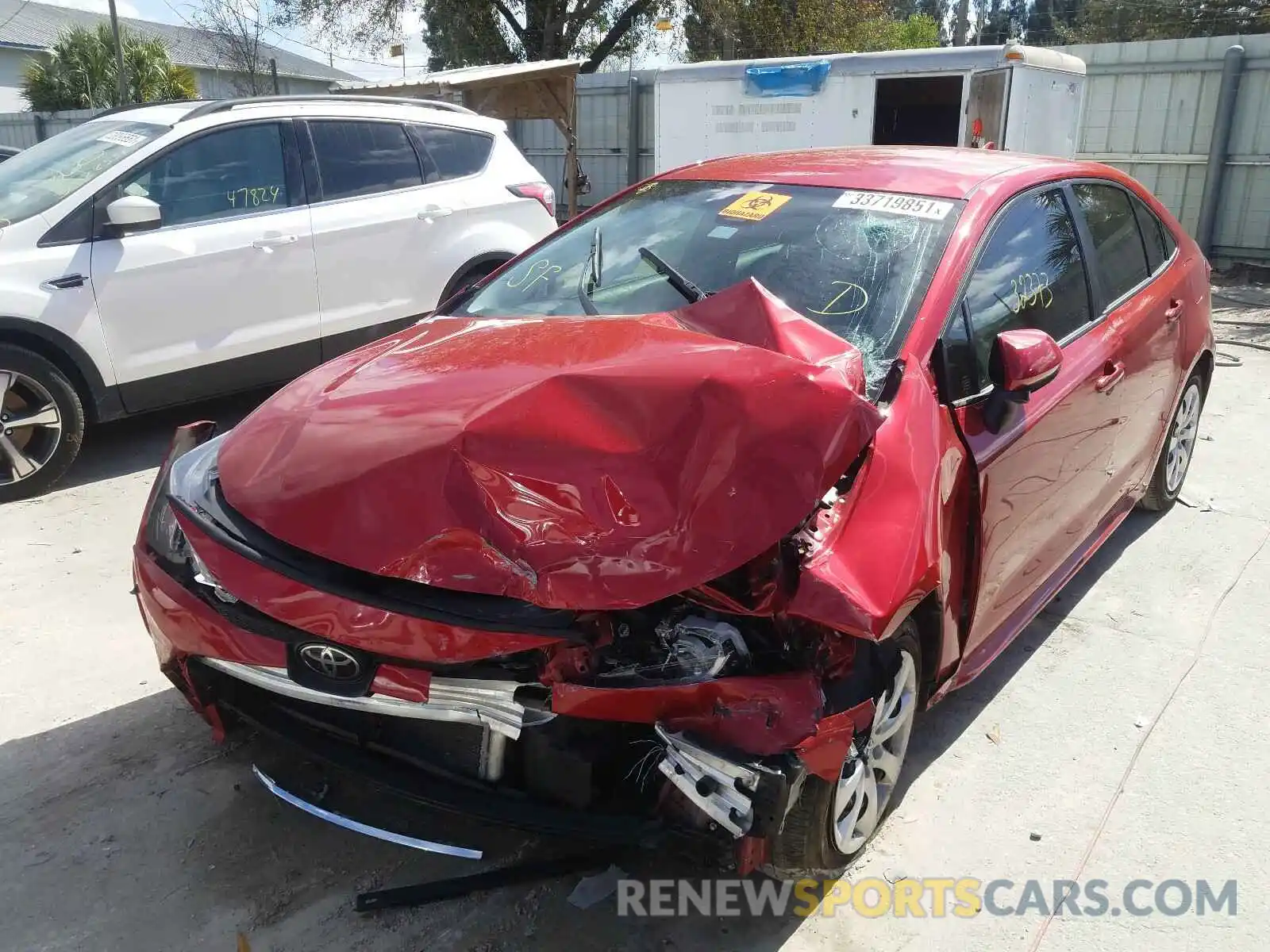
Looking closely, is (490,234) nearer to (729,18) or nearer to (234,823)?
(234,823)

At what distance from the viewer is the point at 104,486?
5125mm

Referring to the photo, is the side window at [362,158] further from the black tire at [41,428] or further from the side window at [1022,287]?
the side window at [1022,287]

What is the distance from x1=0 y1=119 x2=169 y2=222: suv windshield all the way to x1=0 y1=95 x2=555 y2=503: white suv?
0.02 m

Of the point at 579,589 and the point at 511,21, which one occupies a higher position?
the point at 511,21

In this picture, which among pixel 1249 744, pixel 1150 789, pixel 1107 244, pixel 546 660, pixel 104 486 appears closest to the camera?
pixel 546 660

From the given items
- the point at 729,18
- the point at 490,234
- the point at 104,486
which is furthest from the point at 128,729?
the point at 729,18

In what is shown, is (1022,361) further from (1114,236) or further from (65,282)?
(65,282)

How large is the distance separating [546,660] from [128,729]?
1762 millimetres

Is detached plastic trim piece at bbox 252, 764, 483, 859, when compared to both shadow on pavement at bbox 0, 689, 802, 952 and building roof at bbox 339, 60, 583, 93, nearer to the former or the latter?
shadow on pavement at bbox 0, 689, 802, 952

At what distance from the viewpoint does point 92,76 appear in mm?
26969

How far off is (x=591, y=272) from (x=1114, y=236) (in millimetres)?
2014

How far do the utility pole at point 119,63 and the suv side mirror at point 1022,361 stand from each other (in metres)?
27.3

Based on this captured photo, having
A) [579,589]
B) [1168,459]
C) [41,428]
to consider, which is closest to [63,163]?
[41,428]

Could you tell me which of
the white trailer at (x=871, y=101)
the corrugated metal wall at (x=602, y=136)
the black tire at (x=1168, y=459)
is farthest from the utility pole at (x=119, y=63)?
the black tire at (x=1168, y=459)
